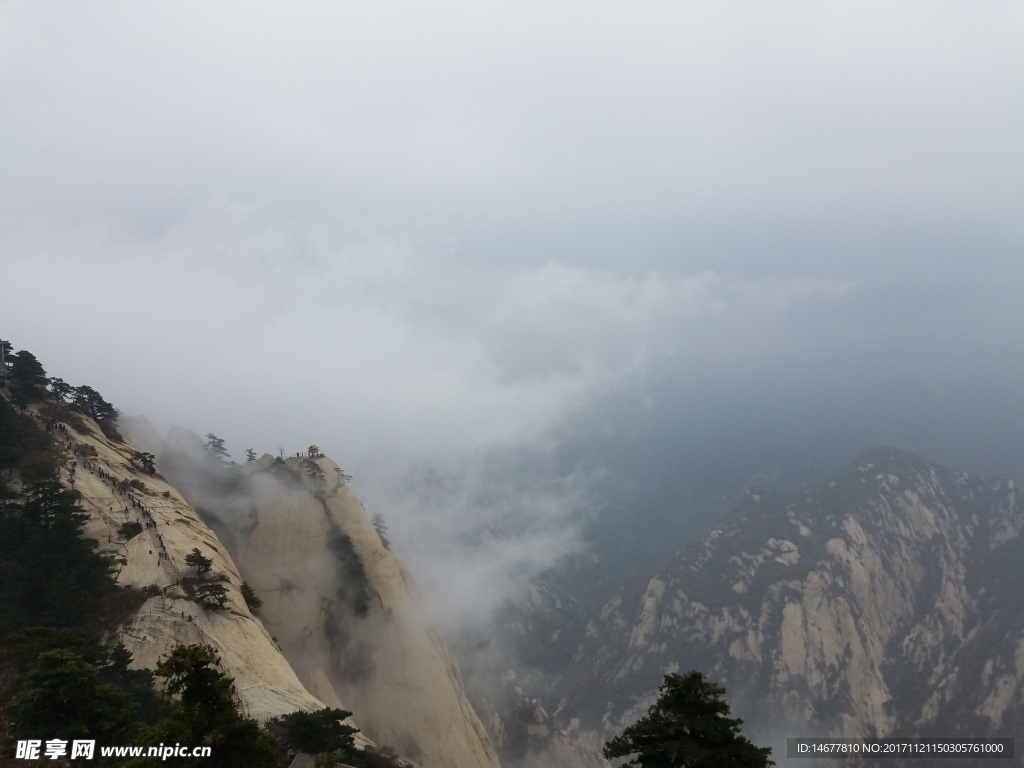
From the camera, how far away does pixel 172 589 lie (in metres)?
49.9

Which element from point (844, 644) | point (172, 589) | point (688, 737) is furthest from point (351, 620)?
point (844, 644)

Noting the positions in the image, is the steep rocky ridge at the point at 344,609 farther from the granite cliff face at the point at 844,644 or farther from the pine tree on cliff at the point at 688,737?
the granite cliff face at the point at 844,644

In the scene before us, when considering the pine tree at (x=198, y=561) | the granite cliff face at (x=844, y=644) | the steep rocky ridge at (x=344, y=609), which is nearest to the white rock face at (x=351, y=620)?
the steep rocky ridge at (x=344, y=609)

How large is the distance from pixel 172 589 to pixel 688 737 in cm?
4466

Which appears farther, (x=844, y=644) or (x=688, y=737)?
(x=844, y=644)

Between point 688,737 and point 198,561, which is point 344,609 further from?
point 688,737

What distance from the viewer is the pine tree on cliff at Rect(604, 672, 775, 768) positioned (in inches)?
850

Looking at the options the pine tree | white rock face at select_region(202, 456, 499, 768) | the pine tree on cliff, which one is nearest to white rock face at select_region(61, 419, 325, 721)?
the pine tree

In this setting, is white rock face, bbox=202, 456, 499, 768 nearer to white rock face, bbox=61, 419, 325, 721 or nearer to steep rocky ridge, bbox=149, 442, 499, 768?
steep rocky ridge, bbox=149, 442, 499, 768

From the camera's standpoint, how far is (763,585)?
611ft

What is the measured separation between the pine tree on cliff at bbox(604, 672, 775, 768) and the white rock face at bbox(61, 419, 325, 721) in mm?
30979

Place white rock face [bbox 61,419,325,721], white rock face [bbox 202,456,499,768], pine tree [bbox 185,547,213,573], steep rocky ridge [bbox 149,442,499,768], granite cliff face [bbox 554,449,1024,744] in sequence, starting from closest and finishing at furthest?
white rock face [bbox 61,419,325,721]
pine tree [bbox 185,547,213,573]
white rock face [bbox 202,456,499,768]
steep rocky ridge [bbox 149,442,499,768]
granite cliff face [bbox 554,449,1024,744]

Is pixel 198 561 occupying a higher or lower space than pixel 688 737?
higher

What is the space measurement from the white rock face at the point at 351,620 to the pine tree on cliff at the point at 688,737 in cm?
5484
